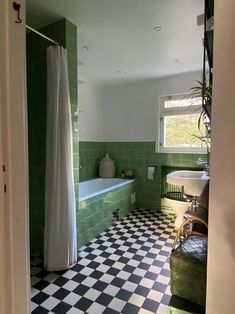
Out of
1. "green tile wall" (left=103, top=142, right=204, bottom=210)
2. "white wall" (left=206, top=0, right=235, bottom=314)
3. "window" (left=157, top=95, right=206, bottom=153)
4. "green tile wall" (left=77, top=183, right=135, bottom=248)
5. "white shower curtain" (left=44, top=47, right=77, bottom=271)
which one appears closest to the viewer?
"white wall" (left=206, top=0, right=235, bottom=314)

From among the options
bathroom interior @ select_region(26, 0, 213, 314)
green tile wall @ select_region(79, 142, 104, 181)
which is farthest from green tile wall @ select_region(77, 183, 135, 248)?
green tile wall @ select_region(79, 142, 104, 181)

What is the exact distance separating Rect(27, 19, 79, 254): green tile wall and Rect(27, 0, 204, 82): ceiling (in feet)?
0.59

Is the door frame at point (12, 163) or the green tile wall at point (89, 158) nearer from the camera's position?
the door frame at point (12, 163)

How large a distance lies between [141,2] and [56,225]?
2118mm

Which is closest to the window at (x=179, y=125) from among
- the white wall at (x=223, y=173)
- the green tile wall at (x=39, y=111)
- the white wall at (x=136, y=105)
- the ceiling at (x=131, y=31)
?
the white wall at (x=136, y=105)

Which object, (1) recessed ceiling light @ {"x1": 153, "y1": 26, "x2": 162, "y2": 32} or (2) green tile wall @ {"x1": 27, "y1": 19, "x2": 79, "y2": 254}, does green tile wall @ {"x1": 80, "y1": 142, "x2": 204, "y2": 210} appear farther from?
(1) recessed ceiling light @ {"x1": 153, "y1": 26, "x2": 162, "y2": 32}

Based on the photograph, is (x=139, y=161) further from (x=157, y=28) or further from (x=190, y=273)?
(x=190, y=273)

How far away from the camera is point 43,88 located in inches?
83.3

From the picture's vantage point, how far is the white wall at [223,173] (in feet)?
2.31

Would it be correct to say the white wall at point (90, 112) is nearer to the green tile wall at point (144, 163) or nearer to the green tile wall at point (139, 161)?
the green tile wall at point (139, 161)

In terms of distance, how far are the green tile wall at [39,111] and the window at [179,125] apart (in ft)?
6.50

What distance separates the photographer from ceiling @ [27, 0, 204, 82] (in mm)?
1770

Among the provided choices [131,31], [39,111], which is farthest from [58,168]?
[131,31]

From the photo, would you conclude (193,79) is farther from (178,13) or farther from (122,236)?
(122,236)
